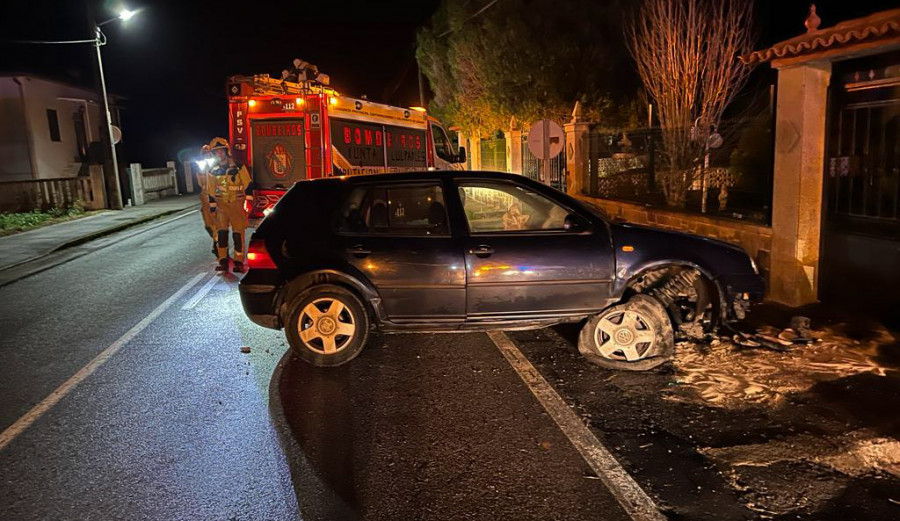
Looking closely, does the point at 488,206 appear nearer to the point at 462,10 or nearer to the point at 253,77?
the point at 253,77

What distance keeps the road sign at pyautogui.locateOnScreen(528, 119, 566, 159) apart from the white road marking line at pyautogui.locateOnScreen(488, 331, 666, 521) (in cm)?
738

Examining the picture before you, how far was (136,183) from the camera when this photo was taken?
2539 cm

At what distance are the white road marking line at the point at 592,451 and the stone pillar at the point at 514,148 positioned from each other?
14.7m

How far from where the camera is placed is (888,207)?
694 centimetres

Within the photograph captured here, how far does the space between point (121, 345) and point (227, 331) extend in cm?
98

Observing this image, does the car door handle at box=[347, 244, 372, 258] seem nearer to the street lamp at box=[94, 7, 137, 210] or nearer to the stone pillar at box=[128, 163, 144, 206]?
the street lamp at box=[94, 7, 137, 210]

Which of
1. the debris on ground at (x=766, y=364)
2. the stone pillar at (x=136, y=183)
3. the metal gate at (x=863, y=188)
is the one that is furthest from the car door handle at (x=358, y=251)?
the stone pillar at (x=136, y=183)

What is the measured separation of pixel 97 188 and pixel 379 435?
854 inches

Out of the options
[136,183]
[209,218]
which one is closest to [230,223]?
[209,218]

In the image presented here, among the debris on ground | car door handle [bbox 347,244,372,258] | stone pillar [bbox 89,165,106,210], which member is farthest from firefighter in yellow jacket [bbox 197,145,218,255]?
stone pillar [bbox 89,165,106,210]

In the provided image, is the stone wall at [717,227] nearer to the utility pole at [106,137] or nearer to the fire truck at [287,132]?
the fire truck at [287,132]

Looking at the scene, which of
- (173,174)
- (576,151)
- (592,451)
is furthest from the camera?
(173,174)

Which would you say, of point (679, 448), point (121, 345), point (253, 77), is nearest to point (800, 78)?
point (679, 448)

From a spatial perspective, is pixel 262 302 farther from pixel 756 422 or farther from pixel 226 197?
pixel 226 197
